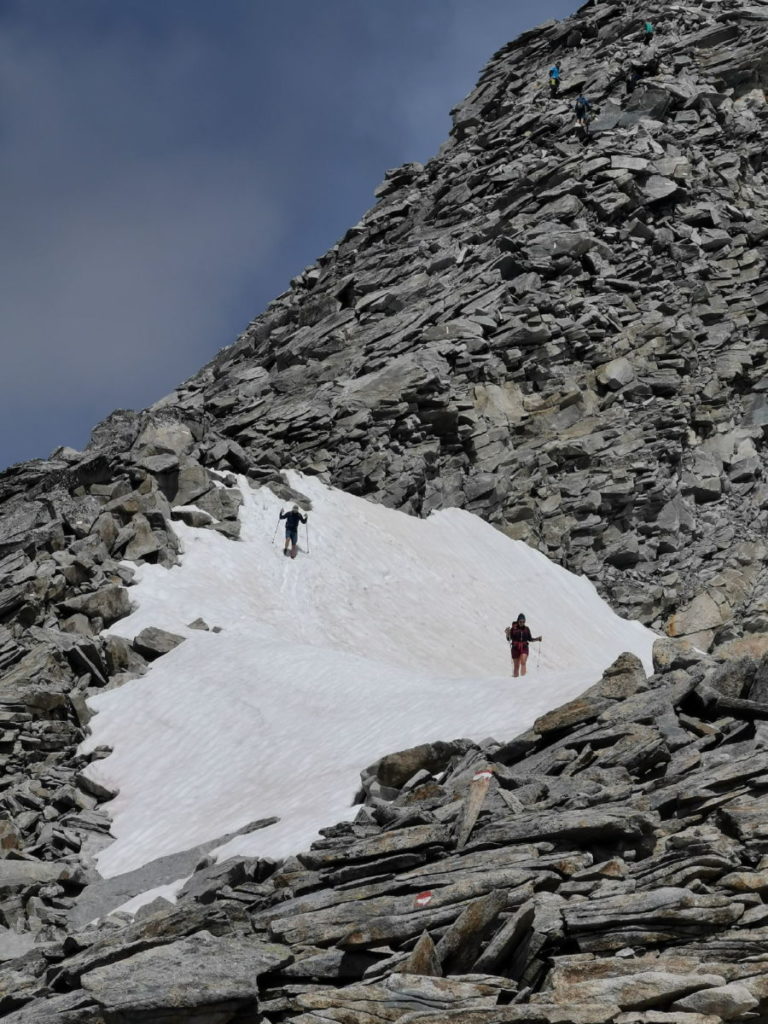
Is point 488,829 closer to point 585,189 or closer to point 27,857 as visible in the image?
point 27,857

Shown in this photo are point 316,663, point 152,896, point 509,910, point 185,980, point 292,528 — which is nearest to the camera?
point 185,980

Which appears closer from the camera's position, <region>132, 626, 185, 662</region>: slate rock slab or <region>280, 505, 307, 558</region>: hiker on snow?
<region>132, 626, 185, 662</region>: slate rock slab

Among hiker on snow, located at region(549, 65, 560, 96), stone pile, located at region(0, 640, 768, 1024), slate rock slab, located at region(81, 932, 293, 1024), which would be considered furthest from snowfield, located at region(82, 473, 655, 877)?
hiker on snow, located at region(549, 65, 560, 96)

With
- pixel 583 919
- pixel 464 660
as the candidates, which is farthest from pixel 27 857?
pixel 464 660

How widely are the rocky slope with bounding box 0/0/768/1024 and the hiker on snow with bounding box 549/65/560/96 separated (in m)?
0.94

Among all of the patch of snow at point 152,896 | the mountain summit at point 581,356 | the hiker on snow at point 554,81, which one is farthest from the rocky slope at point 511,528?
the hiker on snow at point 554,81

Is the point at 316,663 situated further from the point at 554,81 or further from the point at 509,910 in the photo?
the point at 554,81

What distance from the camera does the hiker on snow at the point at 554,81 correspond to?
222 ft

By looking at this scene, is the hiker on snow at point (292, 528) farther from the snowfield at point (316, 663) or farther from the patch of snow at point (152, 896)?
the patch of snow at point (152, 896)

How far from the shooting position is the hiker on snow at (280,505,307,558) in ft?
122

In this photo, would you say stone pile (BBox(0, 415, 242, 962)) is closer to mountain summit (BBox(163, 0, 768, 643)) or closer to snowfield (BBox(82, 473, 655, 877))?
snowfield (BBox(82, 473, 655, 877))

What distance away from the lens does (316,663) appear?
2780 cm

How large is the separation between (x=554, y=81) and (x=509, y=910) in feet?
206

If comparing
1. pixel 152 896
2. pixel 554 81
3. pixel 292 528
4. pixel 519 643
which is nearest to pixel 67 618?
pixel 292 528
